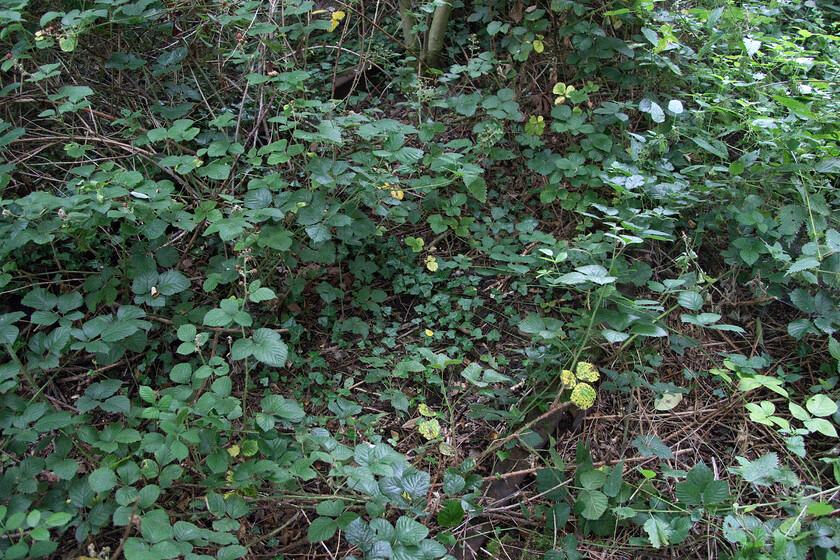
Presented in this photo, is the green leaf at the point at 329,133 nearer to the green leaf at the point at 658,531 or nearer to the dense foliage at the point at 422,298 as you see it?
the dense foliage at the point at 422,298

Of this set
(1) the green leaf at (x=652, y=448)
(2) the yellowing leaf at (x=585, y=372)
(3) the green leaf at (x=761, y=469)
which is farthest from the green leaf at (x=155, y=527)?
(3) the green leaf at (x=761, y=469)

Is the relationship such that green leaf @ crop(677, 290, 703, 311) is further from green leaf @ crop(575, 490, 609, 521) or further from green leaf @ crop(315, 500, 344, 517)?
green leaf @ crop(315, 500, 344, 517)

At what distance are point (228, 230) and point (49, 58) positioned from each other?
1.86 metres

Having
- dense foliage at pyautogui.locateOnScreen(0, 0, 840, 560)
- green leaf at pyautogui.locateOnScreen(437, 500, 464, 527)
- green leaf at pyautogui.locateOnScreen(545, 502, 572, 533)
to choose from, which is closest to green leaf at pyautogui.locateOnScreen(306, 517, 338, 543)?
dense foliage at pyautogui.locateOnScreen(0, 0, 840, 560)

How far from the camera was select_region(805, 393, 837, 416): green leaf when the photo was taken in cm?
199

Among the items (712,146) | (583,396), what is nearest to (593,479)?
(583,396)

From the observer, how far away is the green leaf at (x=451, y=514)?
1730 mm

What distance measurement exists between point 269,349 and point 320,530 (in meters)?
0.59

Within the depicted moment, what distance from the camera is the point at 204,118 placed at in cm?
312

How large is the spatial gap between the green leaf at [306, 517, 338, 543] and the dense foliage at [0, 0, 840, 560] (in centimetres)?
1

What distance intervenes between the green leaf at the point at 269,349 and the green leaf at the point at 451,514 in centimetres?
70

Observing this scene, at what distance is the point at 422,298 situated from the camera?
107 inches

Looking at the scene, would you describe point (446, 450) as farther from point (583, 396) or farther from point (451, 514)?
point (583, 396)

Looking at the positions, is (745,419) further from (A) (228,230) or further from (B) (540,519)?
(A) (228,230)
